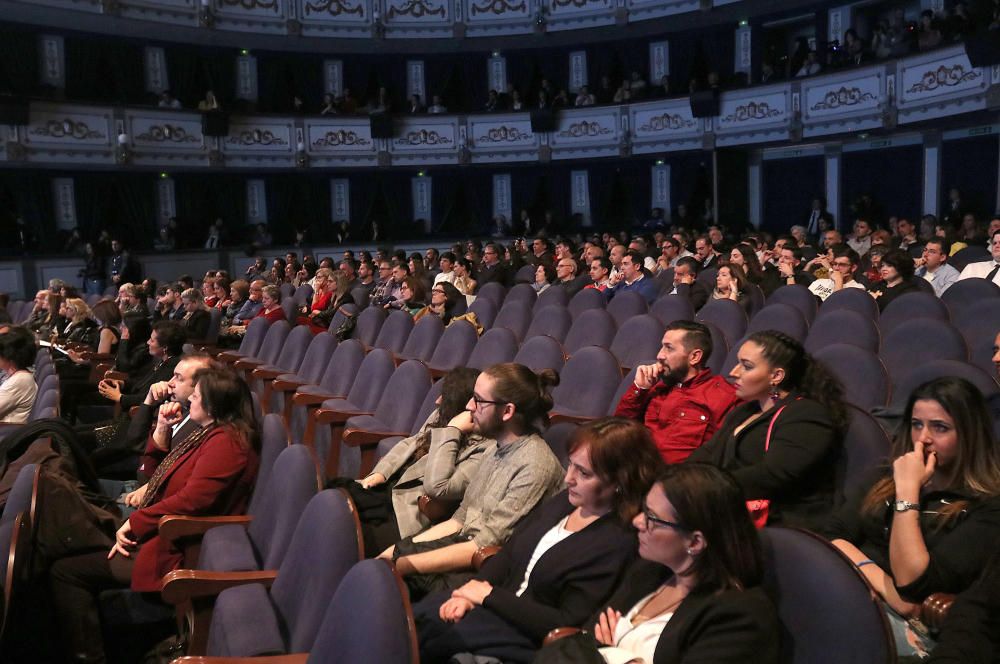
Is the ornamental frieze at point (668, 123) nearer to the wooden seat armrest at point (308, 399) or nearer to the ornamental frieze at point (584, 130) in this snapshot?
the ornamental frieze at point (584, 130)

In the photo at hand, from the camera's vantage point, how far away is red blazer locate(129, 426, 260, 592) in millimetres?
2531

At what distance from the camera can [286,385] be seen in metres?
4.60

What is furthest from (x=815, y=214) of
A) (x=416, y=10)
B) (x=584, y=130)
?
(x=416, y=10)

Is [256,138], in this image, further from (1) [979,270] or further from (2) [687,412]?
(2) [687,412]

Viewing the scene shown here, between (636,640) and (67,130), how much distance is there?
1286cm

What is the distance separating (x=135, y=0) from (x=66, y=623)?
39.4 feet

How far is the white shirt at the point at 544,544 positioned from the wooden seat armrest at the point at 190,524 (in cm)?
91

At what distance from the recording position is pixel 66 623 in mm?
2451

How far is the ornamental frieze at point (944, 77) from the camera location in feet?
31.7

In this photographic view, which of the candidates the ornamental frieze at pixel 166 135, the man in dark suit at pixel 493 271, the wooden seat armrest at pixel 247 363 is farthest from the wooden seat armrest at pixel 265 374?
the ornamental frieze at pixel 166 135

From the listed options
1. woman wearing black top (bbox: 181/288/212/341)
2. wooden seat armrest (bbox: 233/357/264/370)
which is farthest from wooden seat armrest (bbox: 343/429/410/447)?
woman wearing black top (bbox: 181/288/212/341)

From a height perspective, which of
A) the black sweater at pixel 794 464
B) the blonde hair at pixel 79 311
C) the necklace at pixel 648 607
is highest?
the blonde hair at pixel 79 311

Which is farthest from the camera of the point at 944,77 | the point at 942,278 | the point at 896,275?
the point at 944,77

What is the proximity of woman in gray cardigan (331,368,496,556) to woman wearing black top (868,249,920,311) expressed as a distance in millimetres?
2945
